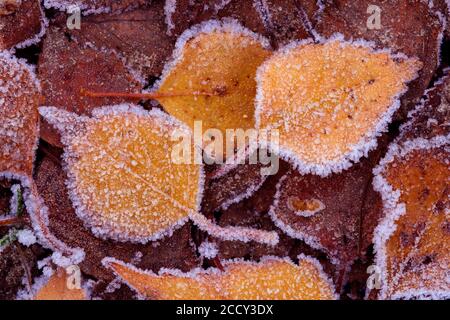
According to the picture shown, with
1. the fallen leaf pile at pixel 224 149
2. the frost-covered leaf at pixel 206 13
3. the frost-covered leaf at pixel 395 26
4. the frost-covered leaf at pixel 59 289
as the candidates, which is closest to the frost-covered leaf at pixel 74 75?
the fallen leaf pile at pixel 224 149

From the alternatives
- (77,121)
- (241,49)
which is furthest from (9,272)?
(241,49)

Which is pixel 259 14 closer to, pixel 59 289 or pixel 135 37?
pixel 135 37

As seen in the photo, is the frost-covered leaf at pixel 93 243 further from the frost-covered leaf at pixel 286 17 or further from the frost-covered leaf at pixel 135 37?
the frost-covered leaf at pixel 286 17

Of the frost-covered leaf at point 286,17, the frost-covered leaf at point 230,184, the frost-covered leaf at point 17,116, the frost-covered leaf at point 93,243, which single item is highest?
the frost-covered leaf at point 286,17

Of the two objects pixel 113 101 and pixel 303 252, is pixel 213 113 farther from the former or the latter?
pixel 303 252

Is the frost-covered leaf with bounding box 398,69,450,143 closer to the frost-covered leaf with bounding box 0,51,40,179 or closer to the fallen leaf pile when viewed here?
the fallen leaf pile

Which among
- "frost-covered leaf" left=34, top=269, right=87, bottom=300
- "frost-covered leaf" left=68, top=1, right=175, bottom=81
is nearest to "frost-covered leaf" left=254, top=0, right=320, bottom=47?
"frost-covered leaf" left=68, top=1, right=175, bottom=81

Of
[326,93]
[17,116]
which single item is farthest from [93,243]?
[326,93]
